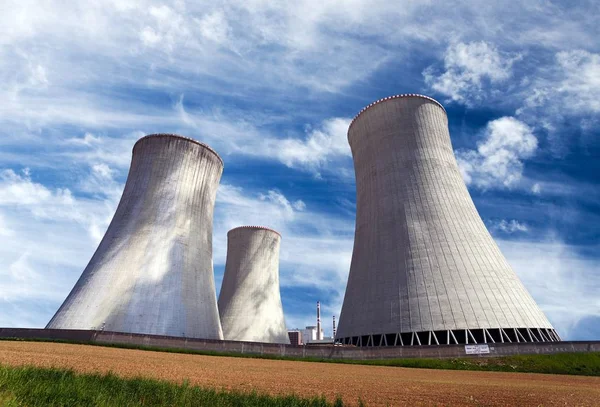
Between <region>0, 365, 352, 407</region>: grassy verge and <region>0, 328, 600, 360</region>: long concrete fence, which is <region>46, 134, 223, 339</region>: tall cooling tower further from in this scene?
<region>0, 365, 352, 407</region>: grassy verge

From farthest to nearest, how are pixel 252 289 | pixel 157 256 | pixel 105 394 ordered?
pixel 252 289, pixel 157 256, pixel 105 394

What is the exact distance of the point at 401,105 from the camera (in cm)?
2523

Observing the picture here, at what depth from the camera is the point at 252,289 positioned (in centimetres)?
4000

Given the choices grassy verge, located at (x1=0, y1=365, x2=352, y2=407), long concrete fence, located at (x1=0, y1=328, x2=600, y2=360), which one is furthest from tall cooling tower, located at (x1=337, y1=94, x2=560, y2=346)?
grassy verge, located at (x1=0, y1=365, x2=352, y2=407)

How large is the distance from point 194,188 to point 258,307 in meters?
17.6

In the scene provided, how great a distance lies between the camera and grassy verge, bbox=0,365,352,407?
5.28 meters

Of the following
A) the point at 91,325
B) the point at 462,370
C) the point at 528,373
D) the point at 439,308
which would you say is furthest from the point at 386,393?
the point at 91,325

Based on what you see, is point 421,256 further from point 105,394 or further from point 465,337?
point 105,394

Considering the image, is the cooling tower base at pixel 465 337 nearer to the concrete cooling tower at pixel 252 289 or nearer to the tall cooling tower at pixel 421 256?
the tall cooling tower at pixel 421 256

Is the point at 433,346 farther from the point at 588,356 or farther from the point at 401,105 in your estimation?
the point at 401,105

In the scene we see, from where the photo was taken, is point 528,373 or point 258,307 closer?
point 528,373

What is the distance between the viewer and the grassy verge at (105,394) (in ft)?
17.3

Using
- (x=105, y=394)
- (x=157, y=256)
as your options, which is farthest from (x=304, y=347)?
(x=105, y=394)

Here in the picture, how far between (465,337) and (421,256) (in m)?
4.43
